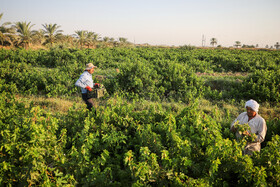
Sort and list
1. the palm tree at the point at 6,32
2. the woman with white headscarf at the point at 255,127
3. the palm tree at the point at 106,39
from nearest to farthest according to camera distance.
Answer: the woman with white headscarf at the point at 255,127
the palm tree at the point at 6,32
the palm tree at the point at 106,39

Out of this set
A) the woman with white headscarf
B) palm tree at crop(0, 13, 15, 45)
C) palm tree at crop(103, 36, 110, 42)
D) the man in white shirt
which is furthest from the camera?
palm tree at crop(103, 36, 110, 42)

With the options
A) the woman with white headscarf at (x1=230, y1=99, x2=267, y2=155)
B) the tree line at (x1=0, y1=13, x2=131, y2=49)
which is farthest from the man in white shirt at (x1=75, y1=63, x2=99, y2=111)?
the tree line at (x1=0, y1=13, x2=131, y2=49)

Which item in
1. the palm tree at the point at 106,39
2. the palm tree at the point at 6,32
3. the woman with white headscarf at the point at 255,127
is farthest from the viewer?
the palm tree at the point at 106,39

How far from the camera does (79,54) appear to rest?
1578cm

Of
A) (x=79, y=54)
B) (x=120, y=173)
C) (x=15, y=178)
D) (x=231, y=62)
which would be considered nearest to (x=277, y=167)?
(x=120, y=173)

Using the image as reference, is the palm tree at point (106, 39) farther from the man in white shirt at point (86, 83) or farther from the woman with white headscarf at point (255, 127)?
the woman with white headscarf at point (255, 127)

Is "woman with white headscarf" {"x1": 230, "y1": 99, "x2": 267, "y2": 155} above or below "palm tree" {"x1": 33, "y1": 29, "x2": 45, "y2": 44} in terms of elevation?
below

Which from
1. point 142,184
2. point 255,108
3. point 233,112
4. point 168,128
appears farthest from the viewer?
point 233,112

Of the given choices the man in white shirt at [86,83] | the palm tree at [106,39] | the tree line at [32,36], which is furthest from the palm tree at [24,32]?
the man in white shirt at [86,83]

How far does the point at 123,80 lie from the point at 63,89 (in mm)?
2577

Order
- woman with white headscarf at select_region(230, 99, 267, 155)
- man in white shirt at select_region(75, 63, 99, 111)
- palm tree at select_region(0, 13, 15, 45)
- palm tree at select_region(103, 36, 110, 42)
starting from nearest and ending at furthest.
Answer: woman with white headscarf at select_region(230, 99, 267, 155)
man in white shirt at select_region(75, 63, 99, 111)
palm tree at select_region(0, 13, 15, 45)
palm tree at select_region(103, 36, 110, 42)

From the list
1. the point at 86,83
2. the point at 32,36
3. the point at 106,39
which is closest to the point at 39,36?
the point at 32,36

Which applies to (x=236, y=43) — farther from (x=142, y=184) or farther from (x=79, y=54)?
(x=142, y=184)

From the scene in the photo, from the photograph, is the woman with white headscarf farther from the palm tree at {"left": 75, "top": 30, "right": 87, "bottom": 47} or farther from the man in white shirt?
the palm tree at {"left": 75, "top": 30, "right": 87, "bottom": 47}
